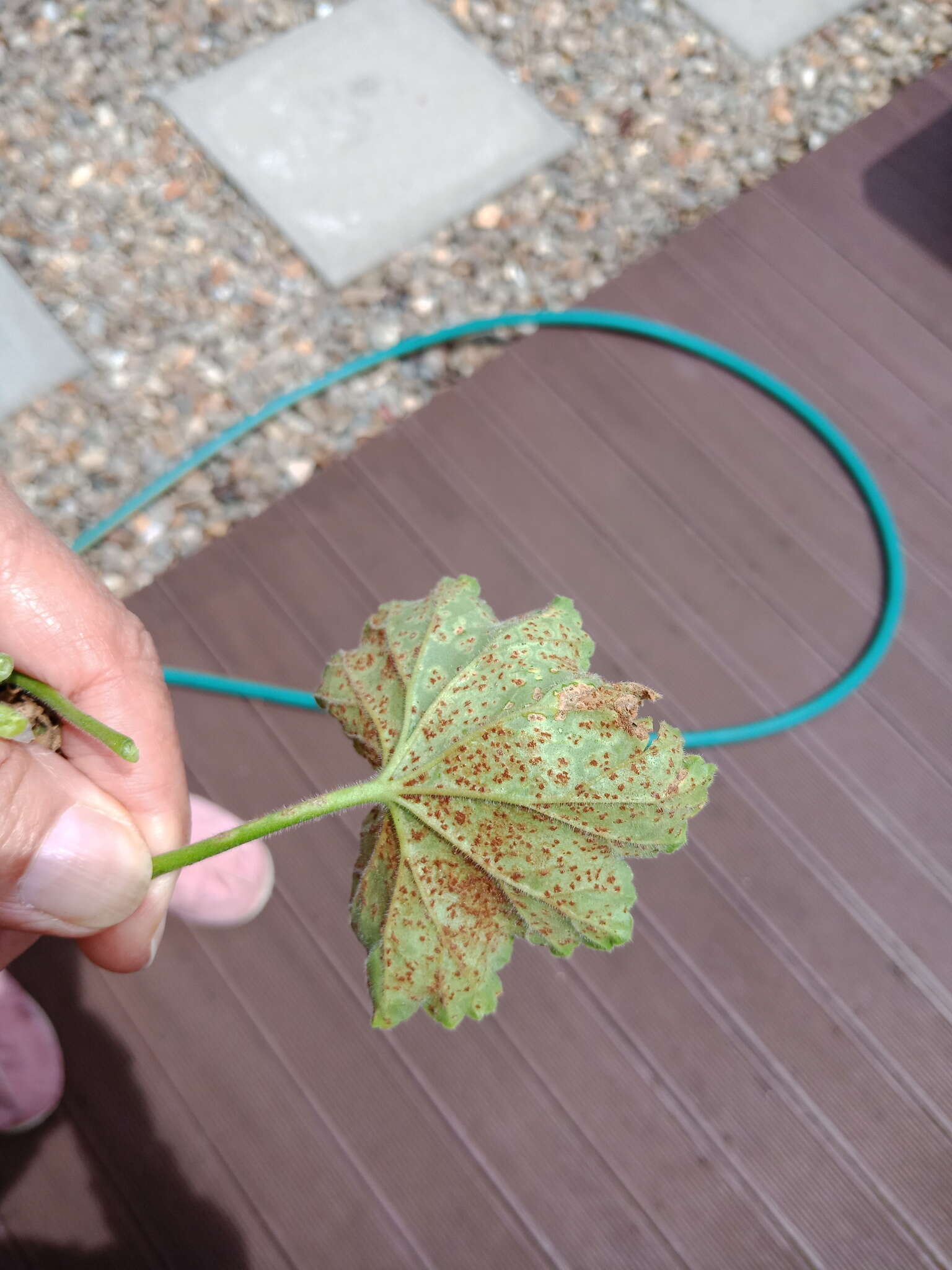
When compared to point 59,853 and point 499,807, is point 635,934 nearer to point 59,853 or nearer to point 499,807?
point 499,807

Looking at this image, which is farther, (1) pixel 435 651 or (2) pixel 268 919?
(2) pixel 268 919

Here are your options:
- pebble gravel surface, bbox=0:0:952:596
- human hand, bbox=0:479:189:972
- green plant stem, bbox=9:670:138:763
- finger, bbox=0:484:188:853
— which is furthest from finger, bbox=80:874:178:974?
pebble gravel surface, bbox=0:0:952:596

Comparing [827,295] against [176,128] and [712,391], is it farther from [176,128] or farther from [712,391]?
[176,128]

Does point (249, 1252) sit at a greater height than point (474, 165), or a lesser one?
lesser

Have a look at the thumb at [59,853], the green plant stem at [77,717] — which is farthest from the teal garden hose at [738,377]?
the green plant stem at [77,717]

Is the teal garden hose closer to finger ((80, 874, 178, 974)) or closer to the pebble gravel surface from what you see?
the pebble gravel surface

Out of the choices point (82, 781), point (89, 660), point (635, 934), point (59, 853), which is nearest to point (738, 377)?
point (635, 934)

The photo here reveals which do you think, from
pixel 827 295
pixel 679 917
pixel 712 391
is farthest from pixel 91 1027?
pixel 827 295
